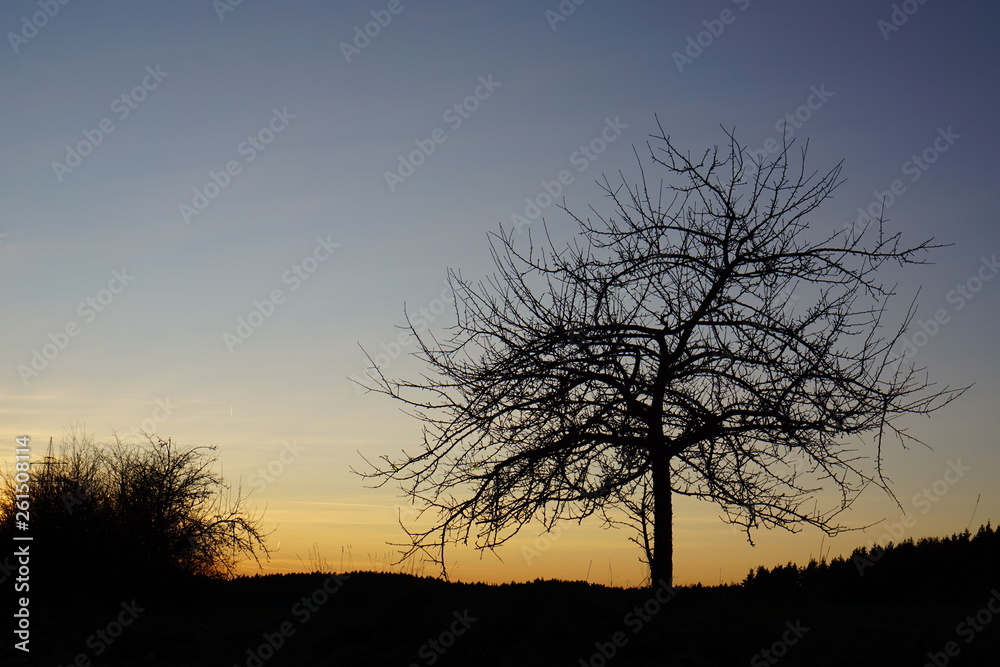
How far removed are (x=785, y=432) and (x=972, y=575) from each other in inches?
165

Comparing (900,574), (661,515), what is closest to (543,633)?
(661,515)

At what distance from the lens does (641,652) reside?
7.44 metres

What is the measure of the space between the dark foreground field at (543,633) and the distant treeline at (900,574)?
0.96m

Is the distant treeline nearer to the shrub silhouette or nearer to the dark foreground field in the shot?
the dark foreground field

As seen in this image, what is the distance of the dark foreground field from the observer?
737cm

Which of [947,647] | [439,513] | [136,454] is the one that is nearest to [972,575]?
[947,647]

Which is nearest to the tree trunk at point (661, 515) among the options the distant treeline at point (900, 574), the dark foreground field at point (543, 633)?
the dark foreground field at point (543, 633)

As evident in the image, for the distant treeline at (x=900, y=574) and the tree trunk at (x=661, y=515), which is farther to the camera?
the distant treeline at (x=900, y=574)

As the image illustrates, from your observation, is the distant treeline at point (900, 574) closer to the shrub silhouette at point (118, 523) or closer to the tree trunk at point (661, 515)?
the tree trunk at point (661, 515)

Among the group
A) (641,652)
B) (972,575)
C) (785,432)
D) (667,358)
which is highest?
(667,358)

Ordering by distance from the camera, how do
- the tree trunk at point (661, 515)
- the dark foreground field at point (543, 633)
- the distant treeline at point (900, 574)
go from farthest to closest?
1. the distant treeline at point (900, 574)
2. the tree trunk at point (661, 515)
3. the dark foreground field at point (543, 633)

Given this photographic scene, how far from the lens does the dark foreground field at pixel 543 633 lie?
7.37 meters

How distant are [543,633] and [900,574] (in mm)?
7692

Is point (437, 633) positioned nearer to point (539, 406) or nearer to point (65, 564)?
point (539, 406)
